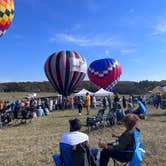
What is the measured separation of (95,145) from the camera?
12578 mm

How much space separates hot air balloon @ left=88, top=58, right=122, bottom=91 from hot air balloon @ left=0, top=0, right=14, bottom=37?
54.3 feet

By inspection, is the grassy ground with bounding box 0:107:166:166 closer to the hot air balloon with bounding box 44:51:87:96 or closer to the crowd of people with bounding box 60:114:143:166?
the crowd of people with bounding box 60:114:143:166

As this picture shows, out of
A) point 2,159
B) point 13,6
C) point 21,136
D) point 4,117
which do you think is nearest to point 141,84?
point 13,6

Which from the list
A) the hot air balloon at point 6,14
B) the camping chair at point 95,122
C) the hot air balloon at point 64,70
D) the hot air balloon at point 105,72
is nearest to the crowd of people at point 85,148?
the camping chair at point 95,122

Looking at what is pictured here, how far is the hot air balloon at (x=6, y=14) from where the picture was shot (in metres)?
26.1

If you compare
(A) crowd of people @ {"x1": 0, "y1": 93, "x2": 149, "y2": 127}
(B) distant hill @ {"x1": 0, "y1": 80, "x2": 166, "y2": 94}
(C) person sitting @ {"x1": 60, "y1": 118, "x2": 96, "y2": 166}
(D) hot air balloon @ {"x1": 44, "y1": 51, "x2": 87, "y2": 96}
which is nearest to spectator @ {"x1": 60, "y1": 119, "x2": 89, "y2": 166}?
(C) person sitting @ {"x1": 60, "y1": 118, "x2": 96, "y2": 166}

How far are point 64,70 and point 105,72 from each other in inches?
187

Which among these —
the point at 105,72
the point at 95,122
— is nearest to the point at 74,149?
the point at 95,122

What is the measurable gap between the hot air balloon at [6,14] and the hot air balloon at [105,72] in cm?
1655

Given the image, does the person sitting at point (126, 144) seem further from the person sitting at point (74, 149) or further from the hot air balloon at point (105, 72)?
the hot air balloon at point (105, 72)

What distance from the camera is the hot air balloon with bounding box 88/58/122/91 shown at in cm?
4212

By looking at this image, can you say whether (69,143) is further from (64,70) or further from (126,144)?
(64,70)

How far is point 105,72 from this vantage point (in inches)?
1652

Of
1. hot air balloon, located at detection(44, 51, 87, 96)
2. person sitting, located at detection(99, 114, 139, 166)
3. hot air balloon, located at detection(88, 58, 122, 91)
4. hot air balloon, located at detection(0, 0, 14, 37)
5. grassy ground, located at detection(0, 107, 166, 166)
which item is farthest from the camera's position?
hot air balloon, located at detection(88, 58, 122, 91)
